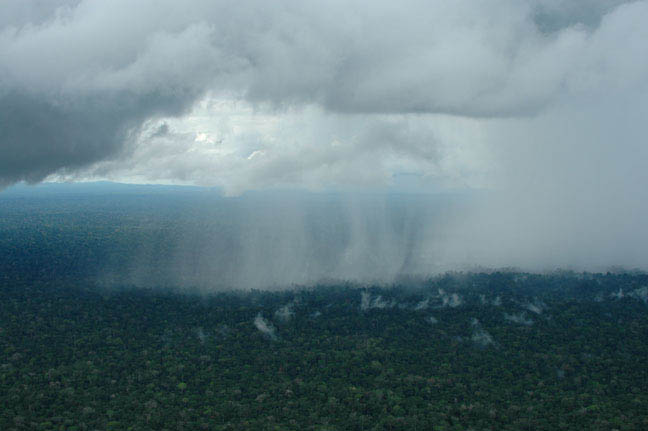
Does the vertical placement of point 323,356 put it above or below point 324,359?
above

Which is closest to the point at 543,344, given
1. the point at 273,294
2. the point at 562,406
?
the point at 562,406

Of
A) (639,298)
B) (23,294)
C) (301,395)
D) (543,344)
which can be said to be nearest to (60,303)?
(23,294)

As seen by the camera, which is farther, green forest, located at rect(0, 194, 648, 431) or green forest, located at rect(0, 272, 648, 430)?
green forest, located at rect(0, 194, 648, 431)

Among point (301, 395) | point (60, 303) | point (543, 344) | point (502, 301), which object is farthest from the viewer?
point (502, 301)

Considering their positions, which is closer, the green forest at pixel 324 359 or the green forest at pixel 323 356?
the green forest at pixel 324 359

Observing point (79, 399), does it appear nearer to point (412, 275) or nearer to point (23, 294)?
point (23, 294)

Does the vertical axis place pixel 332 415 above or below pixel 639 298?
below

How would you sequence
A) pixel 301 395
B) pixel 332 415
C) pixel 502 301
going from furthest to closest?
pixel 502 301
pixel 301 395
pixel 332 415

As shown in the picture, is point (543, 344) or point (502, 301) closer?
point (543, 344)

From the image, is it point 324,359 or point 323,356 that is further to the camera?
point 323,356
